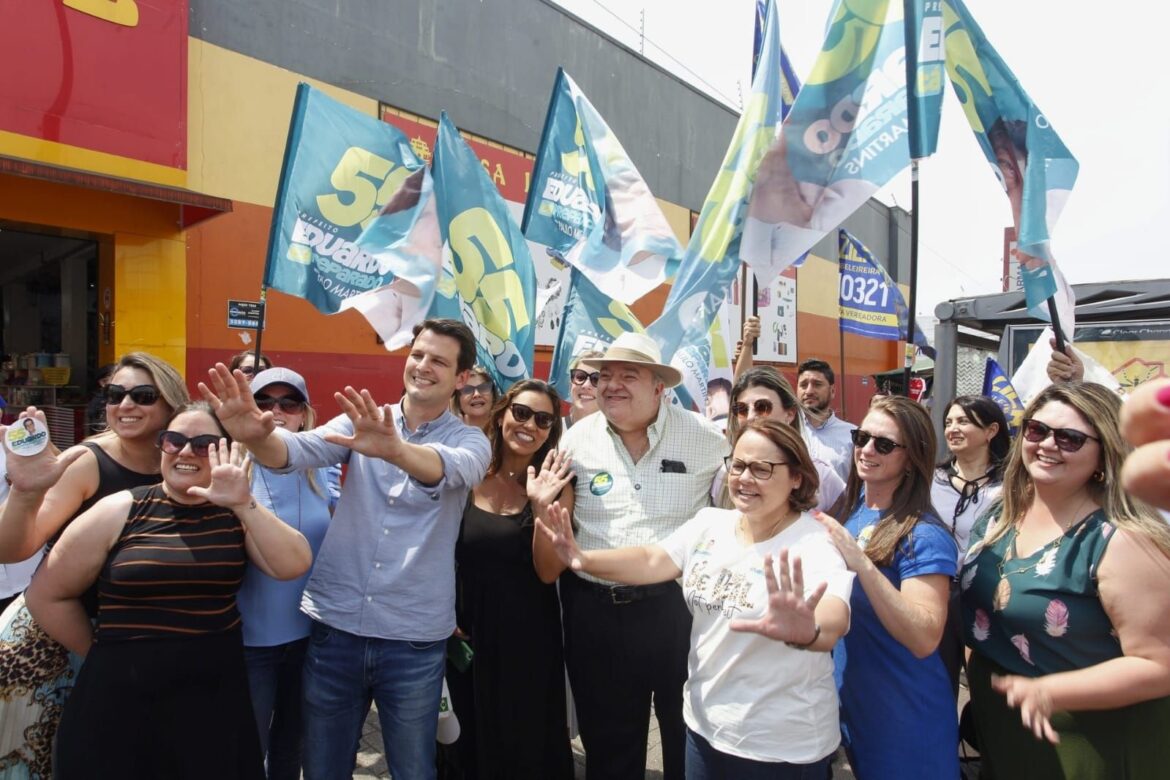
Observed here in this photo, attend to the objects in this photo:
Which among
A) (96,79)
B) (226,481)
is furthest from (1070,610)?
(96,79)

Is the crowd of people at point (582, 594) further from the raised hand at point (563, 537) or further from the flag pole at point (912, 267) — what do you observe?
the flag pole at point (912, 267)

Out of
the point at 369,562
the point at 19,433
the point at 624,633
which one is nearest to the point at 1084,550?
the point at 624,633

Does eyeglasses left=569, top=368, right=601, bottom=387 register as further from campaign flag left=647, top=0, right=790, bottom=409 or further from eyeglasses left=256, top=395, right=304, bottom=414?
eyeglasses left=256, top=395, right=304, bottom=414

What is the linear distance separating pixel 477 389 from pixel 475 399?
6 cm

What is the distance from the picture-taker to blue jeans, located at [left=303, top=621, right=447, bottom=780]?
97.6 inches

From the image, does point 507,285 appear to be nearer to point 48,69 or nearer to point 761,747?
point 761,747

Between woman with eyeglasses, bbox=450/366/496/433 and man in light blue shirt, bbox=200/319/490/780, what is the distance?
1.42 m

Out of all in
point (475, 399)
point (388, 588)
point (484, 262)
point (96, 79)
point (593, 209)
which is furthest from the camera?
point (96, 79)

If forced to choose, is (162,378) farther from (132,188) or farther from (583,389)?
(132,188)

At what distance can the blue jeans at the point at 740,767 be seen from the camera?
1.98m

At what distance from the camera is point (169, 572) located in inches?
83.3

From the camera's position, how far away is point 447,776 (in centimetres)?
315

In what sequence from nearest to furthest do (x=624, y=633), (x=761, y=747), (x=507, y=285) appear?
(x=761, y=747) → (x=624, y=633) → (x=507, y=285)

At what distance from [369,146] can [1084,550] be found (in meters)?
4.13
